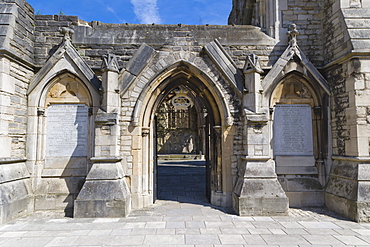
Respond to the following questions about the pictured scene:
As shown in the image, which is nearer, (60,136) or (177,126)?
(60,136)

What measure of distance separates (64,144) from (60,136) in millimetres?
245

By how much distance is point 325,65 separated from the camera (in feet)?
20.7

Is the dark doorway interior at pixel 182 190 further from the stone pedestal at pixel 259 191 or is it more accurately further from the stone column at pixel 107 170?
the stone column at pixel 107 170

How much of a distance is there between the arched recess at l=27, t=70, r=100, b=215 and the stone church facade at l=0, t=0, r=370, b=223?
1.1 inches

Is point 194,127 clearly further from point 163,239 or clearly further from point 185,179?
point 163,239

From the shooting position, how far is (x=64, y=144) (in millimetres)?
6227

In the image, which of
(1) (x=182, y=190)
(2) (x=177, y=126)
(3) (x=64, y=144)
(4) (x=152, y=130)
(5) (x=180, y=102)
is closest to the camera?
(3) (x=64, y=144)

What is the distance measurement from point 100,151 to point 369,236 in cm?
589

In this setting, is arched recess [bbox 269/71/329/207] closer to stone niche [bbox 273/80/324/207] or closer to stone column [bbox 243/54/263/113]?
stone niche [bbox 273/80/324/207]

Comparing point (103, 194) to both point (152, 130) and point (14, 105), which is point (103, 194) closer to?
point (152, 130)

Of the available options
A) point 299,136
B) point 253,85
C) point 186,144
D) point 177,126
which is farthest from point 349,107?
point 177,126

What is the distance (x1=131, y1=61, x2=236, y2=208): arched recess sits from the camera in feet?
20.3

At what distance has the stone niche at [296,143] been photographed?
20.4ft

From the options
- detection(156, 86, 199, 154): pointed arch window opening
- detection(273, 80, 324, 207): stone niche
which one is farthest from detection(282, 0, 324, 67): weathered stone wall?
detection(156, 86, 199, 154): pointed arch window opening
